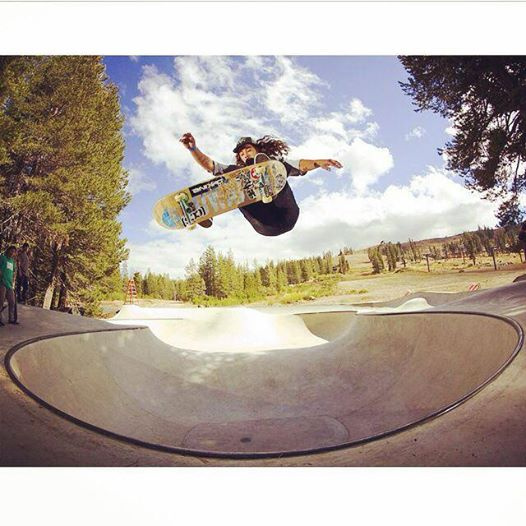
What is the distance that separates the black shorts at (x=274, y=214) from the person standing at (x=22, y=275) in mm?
4547

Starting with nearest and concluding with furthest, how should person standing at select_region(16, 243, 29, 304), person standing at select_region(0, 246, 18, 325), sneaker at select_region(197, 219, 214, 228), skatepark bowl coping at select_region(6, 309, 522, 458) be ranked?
skatepark bowl coping at select_region(6, 309, 522, 458), person standing at select_region(0, 246, 18, 325), person standing at select_region(16, 243, 29, 304), sneaker at select_region(197, 219, 214, 228)

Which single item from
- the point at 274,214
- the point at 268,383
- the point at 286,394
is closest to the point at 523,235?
the point at 274,214

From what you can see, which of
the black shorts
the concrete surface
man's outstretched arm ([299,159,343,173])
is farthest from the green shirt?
man's outstretched arm ([299,159,343,173])

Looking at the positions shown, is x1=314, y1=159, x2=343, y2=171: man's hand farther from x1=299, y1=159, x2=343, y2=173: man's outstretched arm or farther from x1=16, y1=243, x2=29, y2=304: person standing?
x1=16, y1=243, x2=29, y2=304: person standing

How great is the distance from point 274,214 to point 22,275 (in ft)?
18.3

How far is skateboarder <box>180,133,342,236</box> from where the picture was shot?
737cm

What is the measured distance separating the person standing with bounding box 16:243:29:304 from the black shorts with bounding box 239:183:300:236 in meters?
4.55

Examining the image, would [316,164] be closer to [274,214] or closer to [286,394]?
[274,214]

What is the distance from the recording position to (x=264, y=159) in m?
7.55
